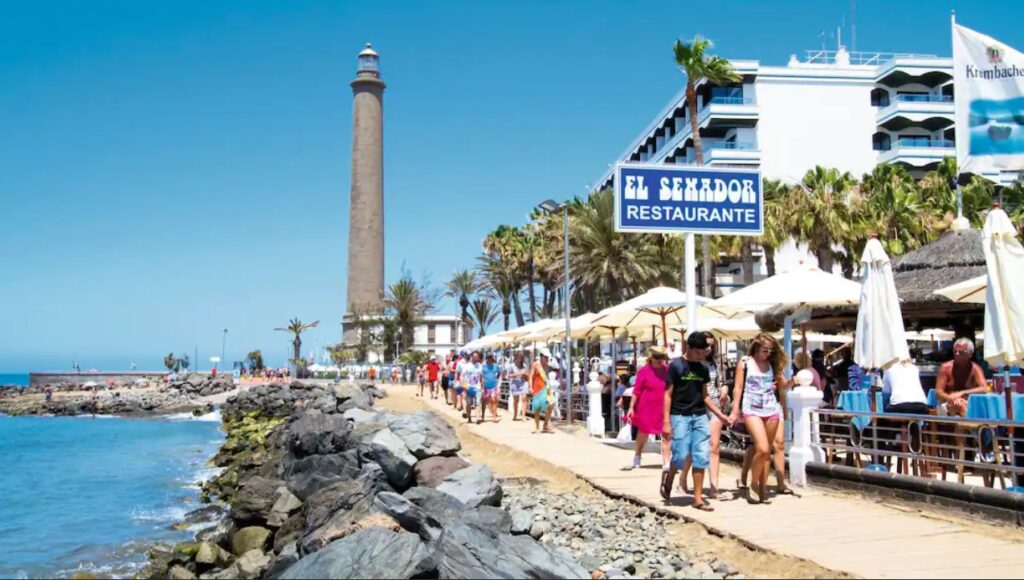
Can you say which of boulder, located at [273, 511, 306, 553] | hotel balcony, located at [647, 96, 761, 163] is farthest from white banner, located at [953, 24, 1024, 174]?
hotel balcony, located at [647, 96, 761, 163]

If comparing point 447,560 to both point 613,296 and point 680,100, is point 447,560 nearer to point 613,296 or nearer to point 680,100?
point 613,296

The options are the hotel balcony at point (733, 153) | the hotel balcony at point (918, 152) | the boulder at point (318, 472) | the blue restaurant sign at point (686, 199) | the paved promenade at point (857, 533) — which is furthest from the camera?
the hotel balcony at point (918, 152)

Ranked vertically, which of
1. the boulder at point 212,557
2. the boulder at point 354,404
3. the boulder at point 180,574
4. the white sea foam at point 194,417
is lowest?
the white sea foam at point 194,417

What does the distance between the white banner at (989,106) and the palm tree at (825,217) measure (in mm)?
26878

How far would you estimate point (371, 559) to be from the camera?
7.76 meters

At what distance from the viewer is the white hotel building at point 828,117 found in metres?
54.2

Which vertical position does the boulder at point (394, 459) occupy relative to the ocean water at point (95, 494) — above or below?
above

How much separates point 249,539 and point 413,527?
4157mm

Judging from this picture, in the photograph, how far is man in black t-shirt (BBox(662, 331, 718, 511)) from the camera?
8.74 metres

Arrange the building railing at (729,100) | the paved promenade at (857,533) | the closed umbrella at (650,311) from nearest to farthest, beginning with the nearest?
1. the paved promenade at (857,533)
2. the closed umbrella at (650,311)
3. the building railing at (729,100)

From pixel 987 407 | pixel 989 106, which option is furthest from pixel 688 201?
pixel 987 407

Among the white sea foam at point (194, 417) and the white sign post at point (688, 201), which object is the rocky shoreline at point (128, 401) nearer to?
the white sea foam at point (194, 417)

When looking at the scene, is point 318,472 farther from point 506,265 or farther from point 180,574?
point 506,265

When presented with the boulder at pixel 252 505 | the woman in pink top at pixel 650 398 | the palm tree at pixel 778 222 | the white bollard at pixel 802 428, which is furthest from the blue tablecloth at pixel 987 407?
the palm tree at pixel 778 222
